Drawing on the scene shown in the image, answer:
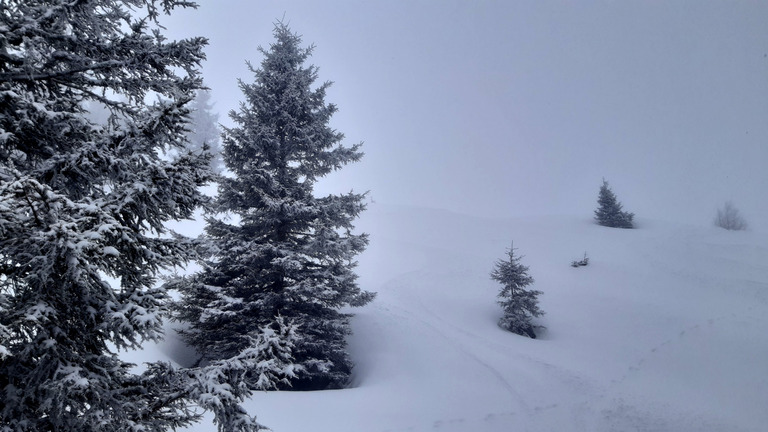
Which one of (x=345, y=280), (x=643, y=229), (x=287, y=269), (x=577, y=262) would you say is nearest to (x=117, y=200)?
(x=287, y=269)

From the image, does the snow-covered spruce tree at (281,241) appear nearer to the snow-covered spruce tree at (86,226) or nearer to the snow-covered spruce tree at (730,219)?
the snow-covered spruce tree at (86,226)

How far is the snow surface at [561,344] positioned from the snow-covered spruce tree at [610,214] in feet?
13.3

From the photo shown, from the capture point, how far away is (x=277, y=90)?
1153 cm

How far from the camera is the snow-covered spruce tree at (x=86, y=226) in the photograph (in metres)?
2.53

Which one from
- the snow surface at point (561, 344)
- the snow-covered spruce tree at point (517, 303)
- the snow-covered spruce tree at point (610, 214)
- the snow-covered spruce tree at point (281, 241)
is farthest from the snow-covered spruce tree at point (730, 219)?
the snow-covered spruce tree at point (281, 241)

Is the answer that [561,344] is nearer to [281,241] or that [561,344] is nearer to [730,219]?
[281,241]

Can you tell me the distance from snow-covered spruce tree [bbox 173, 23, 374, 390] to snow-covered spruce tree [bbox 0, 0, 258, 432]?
568cm

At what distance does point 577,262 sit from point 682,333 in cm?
880

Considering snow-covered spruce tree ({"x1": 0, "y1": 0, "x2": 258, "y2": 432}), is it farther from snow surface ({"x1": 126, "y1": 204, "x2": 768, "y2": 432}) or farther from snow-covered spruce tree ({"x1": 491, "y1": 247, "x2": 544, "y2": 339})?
snow-covered spruce tree ({"x1": 491, "y1": 247, "x2": 544, "y2": 339})

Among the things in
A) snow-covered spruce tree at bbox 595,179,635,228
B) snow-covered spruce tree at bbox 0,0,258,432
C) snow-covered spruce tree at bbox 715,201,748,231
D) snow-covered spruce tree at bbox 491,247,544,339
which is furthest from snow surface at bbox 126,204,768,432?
snow-covered spruce tree at bbox 715,201,748,231

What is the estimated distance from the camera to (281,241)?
10.7 m

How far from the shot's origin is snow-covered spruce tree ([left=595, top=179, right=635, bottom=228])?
38.0 metres

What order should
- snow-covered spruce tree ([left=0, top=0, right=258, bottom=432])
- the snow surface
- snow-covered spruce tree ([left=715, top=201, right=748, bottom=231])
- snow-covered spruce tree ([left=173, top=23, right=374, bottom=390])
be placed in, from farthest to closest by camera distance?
1. snow-covered spruce tree ([left=715, top=201, right=748, bottom=231])
2. snow-covered spruce tree ([left=173, top=23, right=374, bottom=390])
3. the snow surface
4. snow-covered spruce tree ([left=0, top=0, right=258, bottom=432])

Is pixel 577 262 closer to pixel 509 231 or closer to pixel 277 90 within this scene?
pixel 509 231
